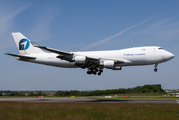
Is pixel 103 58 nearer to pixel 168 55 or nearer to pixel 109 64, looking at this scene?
pixel 109 64

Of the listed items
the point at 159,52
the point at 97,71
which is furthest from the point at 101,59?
the point at 159,52

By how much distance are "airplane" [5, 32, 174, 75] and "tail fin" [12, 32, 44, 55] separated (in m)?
1.95

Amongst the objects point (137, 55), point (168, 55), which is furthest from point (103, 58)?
point (168, 55)

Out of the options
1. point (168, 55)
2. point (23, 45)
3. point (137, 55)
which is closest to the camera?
point (168, 55)

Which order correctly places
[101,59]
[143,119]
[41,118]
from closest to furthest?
[143,119] → [41,118] → [101,59]

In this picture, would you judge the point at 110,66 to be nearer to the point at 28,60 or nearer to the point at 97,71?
the point at 97,71

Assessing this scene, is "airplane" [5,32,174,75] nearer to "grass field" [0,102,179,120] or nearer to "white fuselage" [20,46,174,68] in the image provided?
"white fuselage" [20,46,174,68]

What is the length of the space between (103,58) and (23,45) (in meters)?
22.2

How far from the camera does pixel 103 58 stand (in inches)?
1628

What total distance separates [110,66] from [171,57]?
1223 cm

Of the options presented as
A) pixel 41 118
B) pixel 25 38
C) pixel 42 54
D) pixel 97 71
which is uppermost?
pixel 25 38

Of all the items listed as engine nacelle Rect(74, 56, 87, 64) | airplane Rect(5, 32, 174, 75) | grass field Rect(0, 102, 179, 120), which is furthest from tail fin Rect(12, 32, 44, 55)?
grass field Rect(0, 102, 179, 120)

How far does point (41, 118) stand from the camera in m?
19.1

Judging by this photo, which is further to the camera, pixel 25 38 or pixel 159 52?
pixel 25 38
